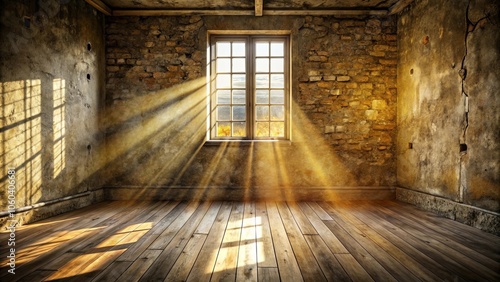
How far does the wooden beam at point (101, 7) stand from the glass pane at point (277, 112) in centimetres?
299

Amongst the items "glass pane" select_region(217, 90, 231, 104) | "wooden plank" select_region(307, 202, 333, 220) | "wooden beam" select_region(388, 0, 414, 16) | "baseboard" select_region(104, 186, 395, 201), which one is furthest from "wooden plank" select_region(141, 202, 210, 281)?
"wooden beam" select_region(388, 0, 414, 16)

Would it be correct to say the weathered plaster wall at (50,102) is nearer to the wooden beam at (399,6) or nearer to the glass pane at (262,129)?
the glass pane at (262,129)

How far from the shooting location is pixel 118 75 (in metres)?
4.41

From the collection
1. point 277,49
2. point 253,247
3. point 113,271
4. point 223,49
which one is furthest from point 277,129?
point 113,271

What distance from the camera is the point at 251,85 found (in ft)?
14.9

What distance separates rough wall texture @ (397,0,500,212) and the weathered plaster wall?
4735mm

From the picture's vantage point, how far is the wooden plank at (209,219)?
281 centimetres

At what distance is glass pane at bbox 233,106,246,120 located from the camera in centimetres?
458

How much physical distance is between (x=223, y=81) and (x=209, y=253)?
3.06 meters

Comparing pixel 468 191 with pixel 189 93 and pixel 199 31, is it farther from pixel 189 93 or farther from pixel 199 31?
pixel 199 31

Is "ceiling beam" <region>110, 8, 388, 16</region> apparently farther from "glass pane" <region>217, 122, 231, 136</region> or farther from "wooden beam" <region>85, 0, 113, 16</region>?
"glass pane" <region>217, 122, 231, 136</region>

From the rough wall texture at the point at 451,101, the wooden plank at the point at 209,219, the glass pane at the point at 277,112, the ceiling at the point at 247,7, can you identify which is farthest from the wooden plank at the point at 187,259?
the ceiling at the point at 247,7

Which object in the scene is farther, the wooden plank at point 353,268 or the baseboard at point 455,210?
the baseboard at point 455,210

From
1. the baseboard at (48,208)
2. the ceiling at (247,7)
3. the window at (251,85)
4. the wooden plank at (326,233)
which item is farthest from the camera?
the window at (251,85)
